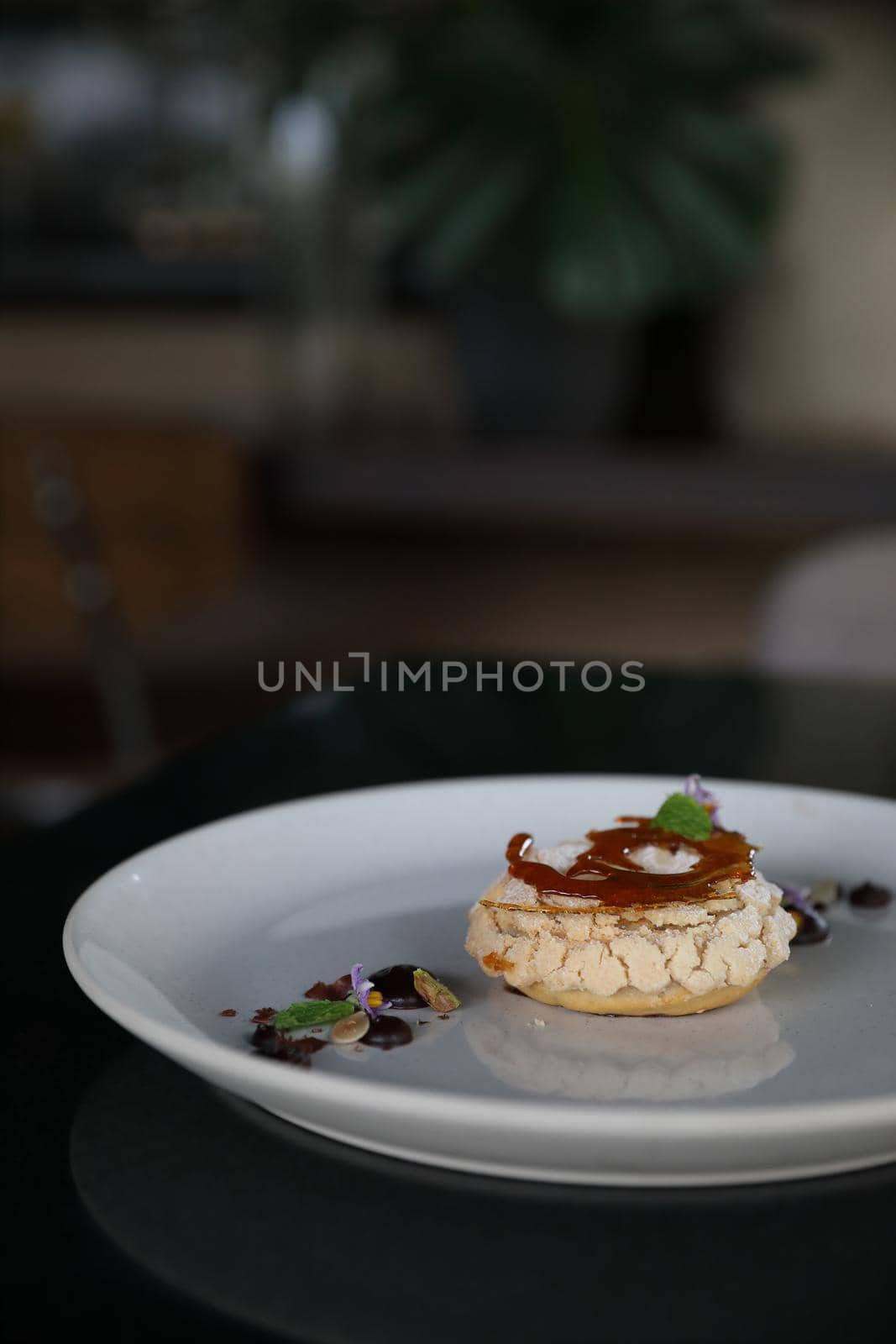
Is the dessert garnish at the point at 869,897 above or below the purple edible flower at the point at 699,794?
below

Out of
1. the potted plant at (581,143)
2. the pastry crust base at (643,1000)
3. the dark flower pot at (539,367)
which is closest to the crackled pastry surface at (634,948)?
the pastry crust base at (643,1000)

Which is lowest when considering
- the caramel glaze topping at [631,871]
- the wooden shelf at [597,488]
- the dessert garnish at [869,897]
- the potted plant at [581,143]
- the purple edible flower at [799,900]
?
the wooden shelf at [597,488]

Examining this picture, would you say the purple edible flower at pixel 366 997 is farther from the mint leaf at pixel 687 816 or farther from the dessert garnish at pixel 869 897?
the dessert garnish at pixel 869 897

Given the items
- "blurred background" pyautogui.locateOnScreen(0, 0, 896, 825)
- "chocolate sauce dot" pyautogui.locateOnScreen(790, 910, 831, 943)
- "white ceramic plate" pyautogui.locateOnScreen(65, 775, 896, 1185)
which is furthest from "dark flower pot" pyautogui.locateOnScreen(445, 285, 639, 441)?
"chocolate sauce dot" pyautogui.locateOnScreen(790, 910, 831, 943)

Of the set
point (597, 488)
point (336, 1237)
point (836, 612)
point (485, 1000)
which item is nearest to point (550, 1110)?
point (336, 1237)

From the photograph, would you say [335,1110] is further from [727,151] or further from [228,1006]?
[727,151]

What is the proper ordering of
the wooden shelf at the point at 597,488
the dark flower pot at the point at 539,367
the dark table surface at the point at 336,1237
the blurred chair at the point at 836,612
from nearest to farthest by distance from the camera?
1. the dark table surface at the point at 336,1237
2. the blurred chair at the point at 836,612
3. the wooden shelf at the point at 597,488
4. the dark flower pot at the point at 539,367

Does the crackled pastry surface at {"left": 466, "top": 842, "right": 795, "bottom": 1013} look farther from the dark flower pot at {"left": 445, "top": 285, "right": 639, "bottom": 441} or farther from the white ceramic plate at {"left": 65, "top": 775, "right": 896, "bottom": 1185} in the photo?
the dark flower pot at {"left": 445, "top": 285, "right": 639, "bottom": 441}

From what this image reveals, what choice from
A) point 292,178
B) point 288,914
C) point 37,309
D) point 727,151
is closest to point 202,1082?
point 288,914
